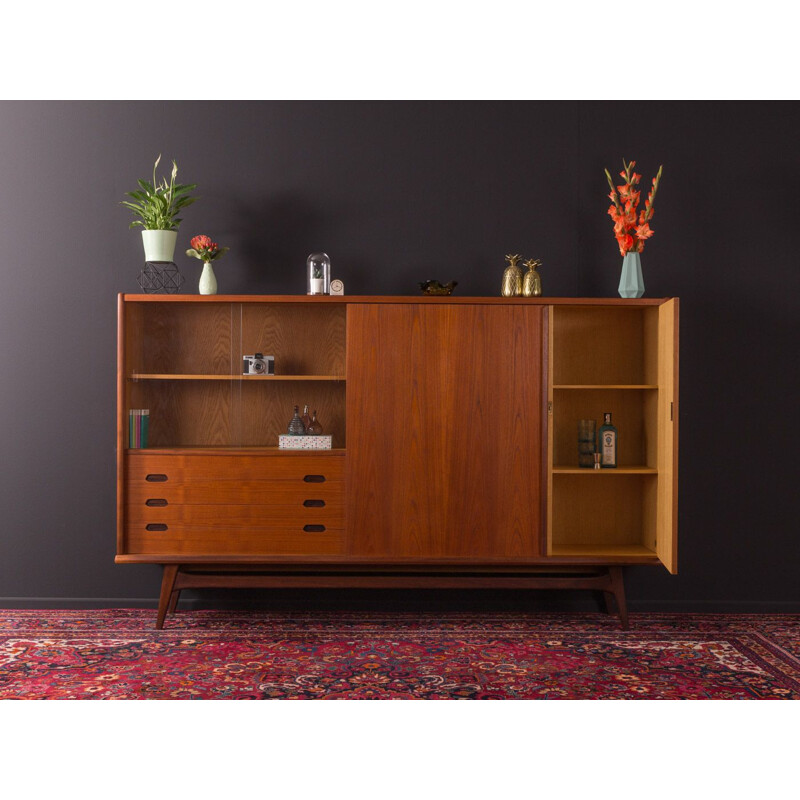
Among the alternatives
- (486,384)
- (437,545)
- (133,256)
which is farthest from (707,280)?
(133,256)

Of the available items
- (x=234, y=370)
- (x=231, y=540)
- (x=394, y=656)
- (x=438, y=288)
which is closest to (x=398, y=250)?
(x=438, y=288)

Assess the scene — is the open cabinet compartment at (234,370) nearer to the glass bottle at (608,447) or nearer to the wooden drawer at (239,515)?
the wooden drawer at (239,515)

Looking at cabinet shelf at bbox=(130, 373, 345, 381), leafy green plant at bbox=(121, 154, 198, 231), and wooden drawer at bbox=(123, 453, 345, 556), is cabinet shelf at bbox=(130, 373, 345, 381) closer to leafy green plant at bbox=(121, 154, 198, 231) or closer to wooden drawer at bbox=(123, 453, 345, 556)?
wooden drawer at bbox=(123, 453, 345, 556)

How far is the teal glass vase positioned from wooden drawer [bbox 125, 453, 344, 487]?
1.67 metres

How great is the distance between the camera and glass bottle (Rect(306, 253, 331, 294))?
4.08 metres

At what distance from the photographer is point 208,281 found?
13.4ft

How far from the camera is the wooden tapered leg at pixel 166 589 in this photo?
13.0 ft

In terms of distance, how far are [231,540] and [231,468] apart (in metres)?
0.36

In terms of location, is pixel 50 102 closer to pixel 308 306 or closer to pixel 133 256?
pixel 133 256

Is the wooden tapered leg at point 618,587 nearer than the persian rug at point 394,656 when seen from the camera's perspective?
No

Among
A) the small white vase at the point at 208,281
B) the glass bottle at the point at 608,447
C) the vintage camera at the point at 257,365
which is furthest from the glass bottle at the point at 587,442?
the small white vase at the point at 208,281

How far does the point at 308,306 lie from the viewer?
4.11 m

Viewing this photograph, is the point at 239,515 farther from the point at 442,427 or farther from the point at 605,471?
the point at 605,471

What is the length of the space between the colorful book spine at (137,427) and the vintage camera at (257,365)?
0.55 metres
